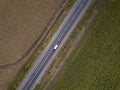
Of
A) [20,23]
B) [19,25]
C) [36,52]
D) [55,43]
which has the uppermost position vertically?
[20,23]

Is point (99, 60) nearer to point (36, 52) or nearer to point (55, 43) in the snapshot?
point (55, 43)

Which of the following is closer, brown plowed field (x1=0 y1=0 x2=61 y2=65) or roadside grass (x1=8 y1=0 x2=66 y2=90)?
roadside grass (x1=8 y1=0 x2=66 y2=90)

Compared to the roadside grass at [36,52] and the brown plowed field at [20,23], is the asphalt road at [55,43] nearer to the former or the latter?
the roadside grass at [36,52]

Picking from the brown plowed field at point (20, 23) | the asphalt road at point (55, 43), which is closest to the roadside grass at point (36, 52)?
the asphalt road at point (55, 43)

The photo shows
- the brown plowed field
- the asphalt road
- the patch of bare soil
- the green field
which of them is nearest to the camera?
the green field

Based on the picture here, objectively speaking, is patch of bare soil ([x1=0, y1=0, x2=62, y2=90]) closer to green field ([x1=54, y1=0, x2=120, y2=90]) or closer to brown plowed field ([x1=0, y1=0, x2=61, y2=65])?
brown plowed field ([x1=0, y1=0, x2=61, y2=65])


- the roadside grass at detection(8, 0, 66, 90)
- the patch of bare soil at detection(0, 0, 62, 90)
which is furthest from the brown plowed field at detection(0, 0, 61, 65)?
the roadside grass at detection(8, 0, 66, 90)

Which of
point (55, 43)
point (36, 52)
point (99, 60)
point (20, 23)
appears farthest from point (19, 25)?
point (99, 60)
